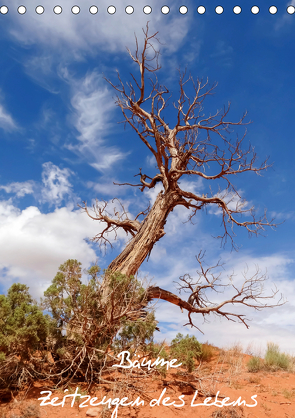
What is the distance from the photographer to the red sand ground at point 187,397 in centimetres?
507

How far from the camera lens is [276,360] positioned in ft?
29.8

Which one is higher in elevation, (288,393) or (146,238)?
(146,238)

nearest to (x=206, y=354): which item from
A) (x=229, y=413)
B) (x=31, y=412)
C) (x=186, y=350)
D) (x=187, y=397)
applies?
(x=186, y=350)

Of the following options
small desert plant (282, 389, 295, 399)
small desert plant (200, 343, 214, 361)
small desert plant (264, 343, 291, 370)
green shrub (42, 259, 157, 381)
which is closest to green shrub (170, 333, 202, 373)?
green shrub (42, 259, 157, 381)

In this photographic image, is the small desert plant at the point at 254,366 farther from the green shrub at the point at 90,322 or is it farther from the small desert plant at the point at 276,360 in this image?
the green shrub at the point at 90,322

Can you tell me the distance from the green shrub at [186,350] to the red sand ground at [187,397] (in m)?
0.28

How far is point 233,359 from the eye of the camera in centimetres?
948

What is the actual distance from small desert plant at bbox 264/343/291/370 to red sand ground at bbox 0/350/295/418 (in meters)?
1.36

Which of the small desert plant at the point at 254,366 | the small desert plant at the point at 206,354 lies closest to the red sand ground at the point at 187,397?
the small desert plant at the point at 254,366

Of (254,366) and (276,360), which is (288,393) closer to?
(254,366)

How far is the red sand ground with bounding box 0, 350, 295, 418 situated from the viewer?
199 inches

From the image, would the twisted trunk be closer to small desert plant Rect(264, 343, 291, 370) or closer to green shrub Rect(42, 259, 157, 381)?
green shrub Rect(42, 259, 157, 381)

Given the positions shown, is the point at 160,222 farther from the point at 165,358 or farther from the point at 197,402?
the point at 197,402

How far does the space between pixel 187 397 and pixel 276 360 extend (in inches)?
179
